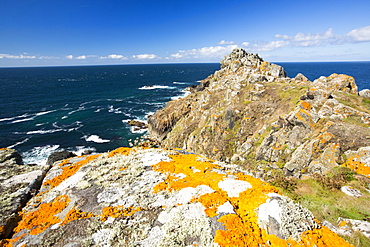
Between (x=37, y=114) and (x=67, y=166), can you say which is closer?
(x=67, y=166)

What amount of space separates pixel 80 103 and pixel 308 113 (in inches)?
4092

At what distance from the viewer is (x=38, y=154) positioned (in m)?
47.1

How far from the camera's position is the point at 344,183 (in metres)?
13.5

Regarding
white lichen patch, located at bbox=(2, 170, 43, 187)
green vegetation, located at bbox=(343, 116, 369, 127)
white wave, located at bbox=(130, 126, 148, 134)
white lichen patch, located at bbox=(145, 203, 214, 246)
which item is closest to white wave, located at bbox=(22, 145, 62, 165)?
white wave, located at bbox=(130, 126, 148, 134)

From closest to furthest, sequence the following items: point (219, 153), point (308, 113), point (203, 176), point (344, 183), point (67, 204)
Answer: point (67, 204) < point (203, 176) < point (344, 183) < point (308, 113) < point (219, 153)

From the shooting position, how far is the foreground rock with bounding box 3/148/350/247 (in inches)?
230

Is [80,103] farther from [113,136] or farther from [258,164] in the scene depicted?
[258,164]

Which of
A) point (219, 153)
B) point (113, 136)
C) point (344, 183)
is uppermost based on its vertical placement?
point (344, 183)

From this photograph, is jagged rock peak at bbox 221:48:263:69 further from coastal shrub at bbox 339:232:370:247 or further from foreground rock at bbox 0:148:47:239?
foreground rock at bbox 0:148:47:239

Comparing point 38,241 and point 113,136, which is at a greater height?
point 38,241

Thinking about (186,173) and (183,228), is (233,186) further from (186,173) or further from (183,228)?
(183,228)

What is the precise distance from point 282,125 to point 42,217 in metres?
27.4

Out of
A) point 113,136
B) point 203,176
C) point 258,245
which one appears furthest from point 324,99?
point 113,136

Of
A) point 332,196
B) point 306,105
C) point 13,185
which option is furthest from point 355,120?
point 13,185
